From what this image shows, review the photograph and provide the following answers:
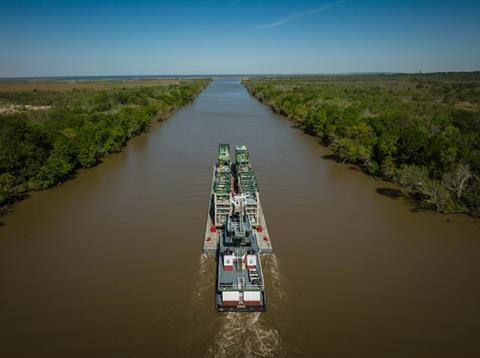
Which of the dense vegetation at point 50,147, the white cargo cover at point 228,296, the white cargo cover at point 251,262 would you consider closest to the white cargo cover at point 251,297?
the white cargo cover at point 228,296

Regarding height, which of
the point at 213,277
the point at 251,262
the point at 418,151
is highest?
the point at 418,151

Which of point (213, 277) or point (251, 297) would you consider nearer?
point (251, 297)

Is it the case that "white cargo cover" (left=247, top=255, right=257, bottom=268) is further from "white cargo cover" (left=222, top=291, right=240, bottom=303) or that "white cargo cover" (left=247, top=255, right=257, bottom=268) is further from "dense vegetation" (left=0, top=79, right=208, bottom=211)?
"dense vegetation" (left=0, top=79, right=208, bottom=211)

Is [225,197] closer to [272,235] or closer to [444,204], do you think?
[272,235]

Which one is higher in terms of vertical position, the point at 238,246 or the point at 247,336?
the point at 238,246

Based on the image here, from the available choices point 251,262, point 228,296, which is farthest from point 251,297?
point 251,262

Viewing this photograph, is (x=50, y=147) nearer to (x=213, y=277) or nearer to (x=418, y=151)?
(x=213, y=277)

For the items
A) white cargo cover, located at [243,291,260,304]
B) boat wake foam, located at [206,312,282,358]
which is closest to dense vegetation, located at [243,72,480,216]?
white cargo cover, located at [243,291,260,304]

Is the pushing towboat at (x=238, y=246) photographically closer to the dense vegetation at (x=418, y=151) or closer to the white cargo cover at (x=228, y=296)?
the white cargo cover at (x=228, y=296)
